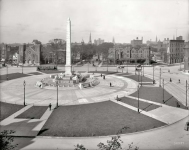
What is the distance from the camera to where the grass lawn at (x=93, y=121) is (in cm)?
1822

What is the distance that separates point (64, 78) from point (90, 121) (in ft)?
77.8

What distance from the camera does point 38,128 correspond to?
18.8 meters

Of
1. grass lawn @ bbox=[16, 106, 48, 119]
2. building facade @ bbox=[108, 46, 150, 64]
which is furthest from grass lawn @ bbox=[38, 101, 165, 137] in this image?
building facade @ bbox=[108, 46, 150, 64]

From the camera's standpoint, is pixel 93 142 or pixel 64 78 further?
pixel 64 78

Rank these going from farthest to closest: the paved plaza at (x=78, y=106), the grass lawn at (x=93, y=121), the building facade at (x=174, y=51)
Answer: the building facade at (x=174, y=51) < the grass lawn at (x=93, y=121) < the paved plaza at (x=78, y=106)

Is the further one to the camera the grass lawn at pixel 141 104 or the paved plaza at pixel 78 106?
the grass lawn at pixel 141 104

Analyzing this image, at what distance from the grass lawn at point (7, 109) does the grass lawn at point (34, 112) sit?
5.51 ft

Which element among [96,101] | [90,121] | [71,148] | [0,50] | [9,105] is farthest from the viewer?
[0,50]

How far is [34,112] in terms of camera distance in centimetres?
2377

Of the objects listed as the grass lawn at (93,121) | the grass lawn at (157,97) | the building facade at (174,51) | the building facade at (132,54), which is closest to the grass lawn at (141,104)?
the grass lawn at (93,121)

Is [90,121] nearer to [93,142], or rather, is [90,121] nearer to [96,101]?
[93,142]

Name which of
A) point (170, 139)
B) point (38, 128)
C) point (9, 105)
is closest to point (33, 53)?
point (9, 105)

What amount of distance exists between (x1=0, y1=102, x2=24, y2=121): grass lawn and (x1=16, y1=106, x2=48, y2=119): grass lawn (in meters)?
1.68

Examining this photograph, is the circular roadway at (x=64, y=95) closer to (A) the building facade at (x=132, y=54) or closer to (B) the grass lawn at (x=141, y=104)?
(B) the grass lawn at (x=141, y=104)
